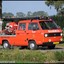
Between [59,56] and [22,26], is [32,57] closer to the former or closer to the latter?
[59,56]

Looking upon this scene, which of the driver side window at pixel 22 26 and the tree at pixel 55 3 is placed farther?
the tree at pixel 55 3

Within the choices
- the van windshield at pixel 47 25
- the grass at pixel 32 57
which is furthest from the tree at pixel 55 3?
the grass at pixel 32 57

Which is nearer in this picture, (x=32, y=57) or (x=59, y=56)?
(x=59, y=56)

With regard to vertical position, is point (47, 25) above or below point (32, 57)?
above

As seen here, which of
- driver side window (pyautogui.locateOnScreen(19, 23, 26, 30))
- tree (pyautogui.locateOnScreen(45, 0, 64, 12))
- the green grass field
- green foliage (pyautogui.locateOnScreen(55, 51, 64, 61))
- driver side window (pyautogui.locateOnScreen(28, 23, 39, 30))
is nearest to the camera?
green foliage (pyautogui.locateOnScreen(55, 51, 64, 61))

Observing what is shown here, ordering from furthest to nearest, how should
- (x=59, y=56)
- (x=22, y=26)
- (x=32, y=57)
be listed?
(x=22, y=26), (x=32, y=57), (x=59, y=56)

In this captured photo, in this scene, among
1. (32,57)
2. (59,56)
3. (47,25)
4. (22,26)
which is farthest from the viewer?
(22,26)

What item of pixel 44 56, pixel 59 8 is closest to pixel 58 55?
pixel 44 56

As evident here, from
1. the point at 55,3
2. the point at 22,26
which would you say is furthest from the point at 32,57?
the point at 55,3

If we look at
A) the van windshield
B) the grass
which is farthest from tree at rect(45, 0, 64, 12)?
the grass

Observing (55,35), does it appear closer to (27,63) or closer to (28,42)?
(28,42)

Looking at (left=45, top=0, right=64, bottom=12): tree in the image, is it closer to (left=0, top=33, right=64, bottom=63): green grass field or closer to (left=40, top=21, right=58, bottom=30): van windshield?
(left=40, top=21, right=58, bottom=30): van windshield

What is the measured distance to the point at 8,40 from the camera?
80.6 feet

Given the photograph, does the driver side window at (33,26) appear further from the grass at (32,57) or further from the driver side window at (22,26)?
the grass at (32,57)
